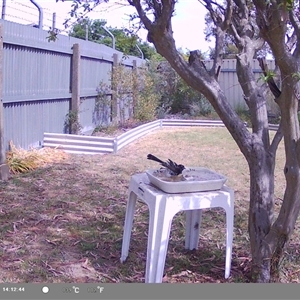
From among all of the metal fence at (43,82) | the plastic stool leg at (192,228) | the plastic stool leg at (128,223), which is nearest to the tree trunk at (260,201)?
the plastic stool leg at (192,228)

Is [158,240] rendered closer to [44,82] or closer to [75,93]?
[44,82]

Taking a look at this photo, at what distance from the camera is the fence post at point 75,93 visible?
936cm

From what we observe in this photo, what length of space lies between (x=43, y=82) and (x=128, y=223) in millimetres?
5106

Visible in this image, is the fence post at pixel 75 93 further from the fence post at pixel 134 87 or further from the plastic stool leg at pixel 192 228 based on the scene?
the plastic stool leg at pixel 192 228

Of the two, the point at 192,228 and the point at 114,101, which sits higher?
the point at 114,101

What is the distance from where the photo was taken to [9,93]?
702 centimetres

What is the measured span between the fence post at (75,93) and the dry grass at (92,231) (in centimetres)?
195

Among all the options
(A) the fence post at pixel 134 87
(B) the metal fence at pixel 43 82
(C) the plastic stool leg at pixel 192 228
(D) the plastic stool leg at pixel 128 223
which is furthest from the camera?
(A) the fence post at pixel 134 87

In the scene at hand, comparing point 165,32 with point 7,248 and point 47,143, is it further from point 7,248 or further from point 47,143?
point 47,143

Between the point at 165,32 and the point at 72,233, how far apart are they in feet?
6.48

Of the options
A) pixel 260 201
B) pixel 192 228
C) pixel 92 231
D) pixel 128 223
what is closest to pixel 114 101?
pixel 92 231

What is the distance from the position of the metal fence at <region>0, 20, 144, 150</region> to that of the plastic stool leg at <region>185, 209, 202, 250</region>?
394 centimetres

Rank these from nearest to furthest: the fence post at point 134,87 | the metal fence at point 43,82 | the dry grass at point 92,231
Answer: the dry grass at point 92,231 → the metal fence at point 43,82 → the fence post at point 134,87

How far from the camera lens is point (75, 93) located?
9.42 m
